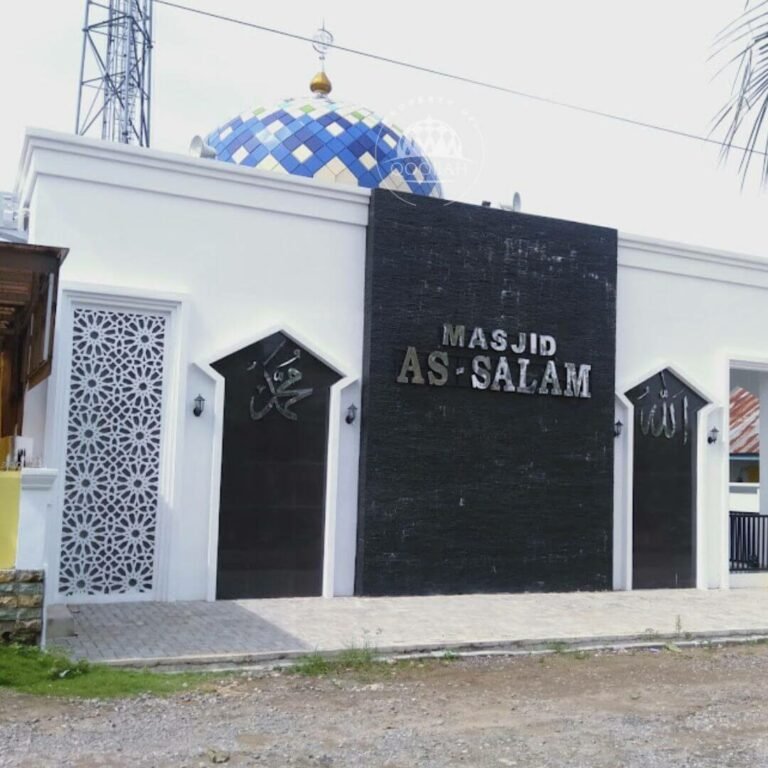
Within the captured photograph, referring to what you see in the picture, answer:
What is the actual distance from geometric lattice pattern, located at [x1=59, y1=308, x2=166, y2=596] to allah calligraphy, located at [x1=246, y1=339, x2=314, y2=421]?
1080 millimetres

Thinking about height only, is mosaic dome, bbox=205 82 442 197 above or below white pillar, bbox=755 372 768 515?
above

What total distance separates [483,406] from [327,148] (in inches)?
179

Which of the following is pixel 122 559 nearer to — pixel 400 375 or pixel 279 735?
pixel 400 375

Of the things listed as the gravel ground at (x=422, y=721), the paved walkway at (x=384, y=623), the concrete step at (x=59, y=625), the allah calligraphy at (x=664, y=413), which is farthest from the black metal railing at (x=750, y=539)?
the concrete step at (x=59, y=625)

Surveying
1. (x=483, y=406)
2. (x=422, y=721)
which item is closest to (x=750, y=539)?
(x=483, y=406)

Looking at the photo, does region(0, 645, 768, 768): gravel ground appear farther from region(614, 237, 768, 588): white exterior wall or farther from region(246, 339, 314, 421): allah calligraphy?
region(614, 237, 768, 588): white exterior wall

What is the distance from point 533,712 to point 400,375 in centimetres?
546

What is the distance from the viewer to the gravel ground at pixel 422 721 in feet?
18.2

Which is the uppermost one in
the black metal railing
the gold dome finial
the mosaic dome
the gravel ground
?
the gold dome finial

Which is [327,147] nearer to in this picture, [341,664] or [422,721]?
[341,664]

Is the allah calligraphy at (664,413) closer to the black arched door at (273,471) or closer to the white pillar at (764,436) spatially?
the white pillar at (764,436)

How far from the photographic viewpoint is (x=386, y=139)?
47.6 feet

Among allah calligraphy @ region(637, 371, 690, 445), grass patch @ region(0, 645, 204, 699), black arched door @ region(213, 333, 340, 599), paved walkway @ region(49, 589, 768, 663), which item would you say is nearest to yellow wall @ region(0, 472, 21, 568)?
grass patch @ region(0, 645, 204, 699)

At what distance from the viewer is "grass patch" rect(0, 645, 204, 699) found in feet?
22.3
